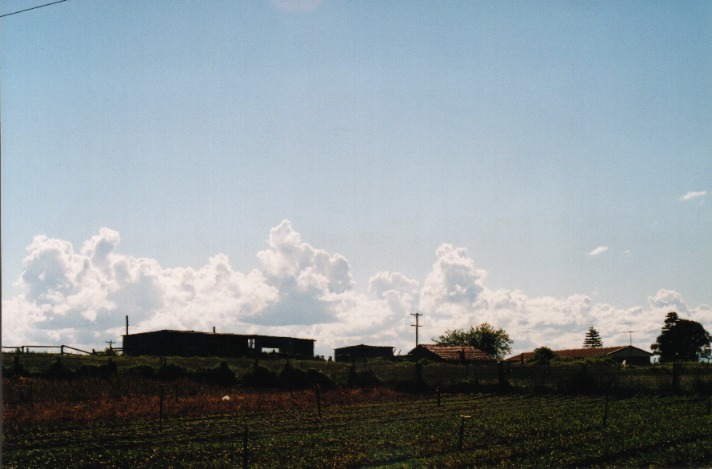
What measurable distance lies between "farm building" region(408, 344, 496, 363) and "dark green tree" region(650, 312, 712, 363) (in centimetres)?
4650

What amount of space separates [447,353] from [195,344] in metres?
38.8

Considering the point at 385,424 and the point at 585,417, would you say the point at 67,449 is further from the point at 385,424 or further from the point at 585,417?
the point at 585,417

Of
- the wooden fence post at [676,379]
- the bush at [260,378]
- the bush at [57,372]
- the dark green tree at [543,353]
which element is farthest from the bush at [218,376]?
the dark green tree at [543,353]

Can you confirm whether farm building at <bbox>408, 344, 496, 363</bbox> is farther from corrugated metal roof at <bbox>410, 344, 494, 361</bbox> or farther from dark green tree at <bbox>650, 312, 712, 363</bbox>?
dark green tree at <bbox>650, 312, 712, 363</bbox>

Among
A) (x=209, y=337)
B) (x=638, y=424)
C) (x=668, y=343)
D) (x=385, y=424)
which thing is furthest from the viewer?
(x=668, y=343)

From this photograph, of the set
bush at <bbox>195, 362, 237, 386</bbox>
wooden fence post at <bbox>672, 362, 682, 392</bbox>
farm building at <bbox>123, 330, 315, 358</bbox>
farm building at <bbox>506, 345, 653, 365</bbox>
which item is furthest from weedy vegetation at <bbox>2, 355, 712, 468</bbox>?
farm building at <bbox>506, 345, 653, 365</bbox>

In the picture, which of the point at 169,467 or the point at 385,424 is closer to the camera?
the point at 169,467

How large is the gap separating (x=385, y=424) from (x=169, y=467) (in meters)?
10.9

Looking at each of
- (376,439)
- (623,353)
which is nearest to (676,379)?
(376,439)

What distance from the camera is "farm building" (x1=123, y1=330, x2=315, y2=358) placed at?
242ft

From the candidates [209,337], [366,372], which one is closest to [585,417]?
[366,372]

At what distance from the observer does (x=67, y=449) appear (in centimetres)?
1881

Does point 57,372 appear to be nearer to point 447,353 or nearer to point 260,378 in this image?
point 260,378

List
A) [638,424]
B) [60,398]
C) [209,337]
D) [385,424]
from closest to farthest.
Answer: [638,424] → [385,424] → [60,398] → [209,337]
